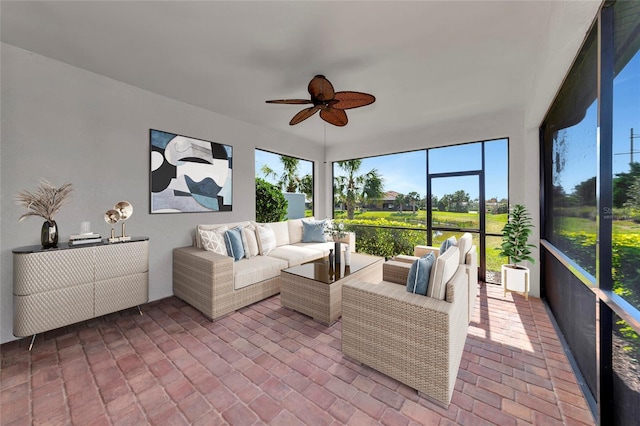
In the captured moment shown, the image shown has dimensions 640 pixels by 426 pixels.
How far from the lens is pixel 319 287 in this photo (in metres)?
2.66

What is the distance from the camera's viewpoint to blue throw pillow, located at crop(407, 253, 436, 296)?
1839 millimetres

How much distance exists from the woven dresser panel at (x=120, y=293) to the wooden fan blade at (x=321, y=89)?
114 inches

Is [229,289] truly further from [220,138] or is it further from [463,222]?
[463,222]

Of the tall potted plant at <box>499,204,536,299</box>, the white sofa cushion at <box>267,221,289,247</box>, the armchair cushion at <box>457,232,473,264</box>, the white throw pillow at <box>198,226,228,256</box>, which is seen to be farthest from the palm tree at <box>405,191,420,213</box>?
the white throw pillow at <box>198,226,228,256</box>

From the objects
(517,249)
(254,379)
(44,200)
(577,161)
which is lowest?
(254,379)

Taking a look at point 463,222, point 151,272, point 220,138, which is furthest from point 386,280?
point 220,138

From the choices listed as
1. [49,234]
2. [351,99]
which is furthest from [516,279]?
[49,234]

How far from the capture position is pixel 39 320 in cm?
219

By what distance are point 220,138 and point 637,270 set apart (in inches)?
178

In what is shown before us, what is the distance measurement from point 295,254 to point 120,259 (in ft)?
7.26

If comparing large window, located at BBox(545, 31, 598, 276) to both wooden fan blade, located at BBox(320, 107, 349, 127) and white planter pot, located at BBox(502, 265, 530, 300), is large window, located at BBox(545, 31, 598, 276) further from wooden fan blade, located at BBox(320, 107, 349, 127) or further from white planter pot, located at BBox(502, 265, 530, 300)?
wooden fan blade, located at BBox(320, 107, 349, 127)

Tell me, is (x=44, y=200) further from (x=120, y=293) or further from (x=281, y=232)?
(x=281, y=232)

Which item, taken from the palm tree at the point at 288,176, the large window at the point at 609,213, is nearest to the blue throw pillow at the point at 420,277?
the large window at the point at 609,213

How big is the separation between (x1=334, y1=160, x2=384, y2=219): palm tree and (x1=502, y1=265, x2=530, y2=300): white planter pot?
9.11 feet
